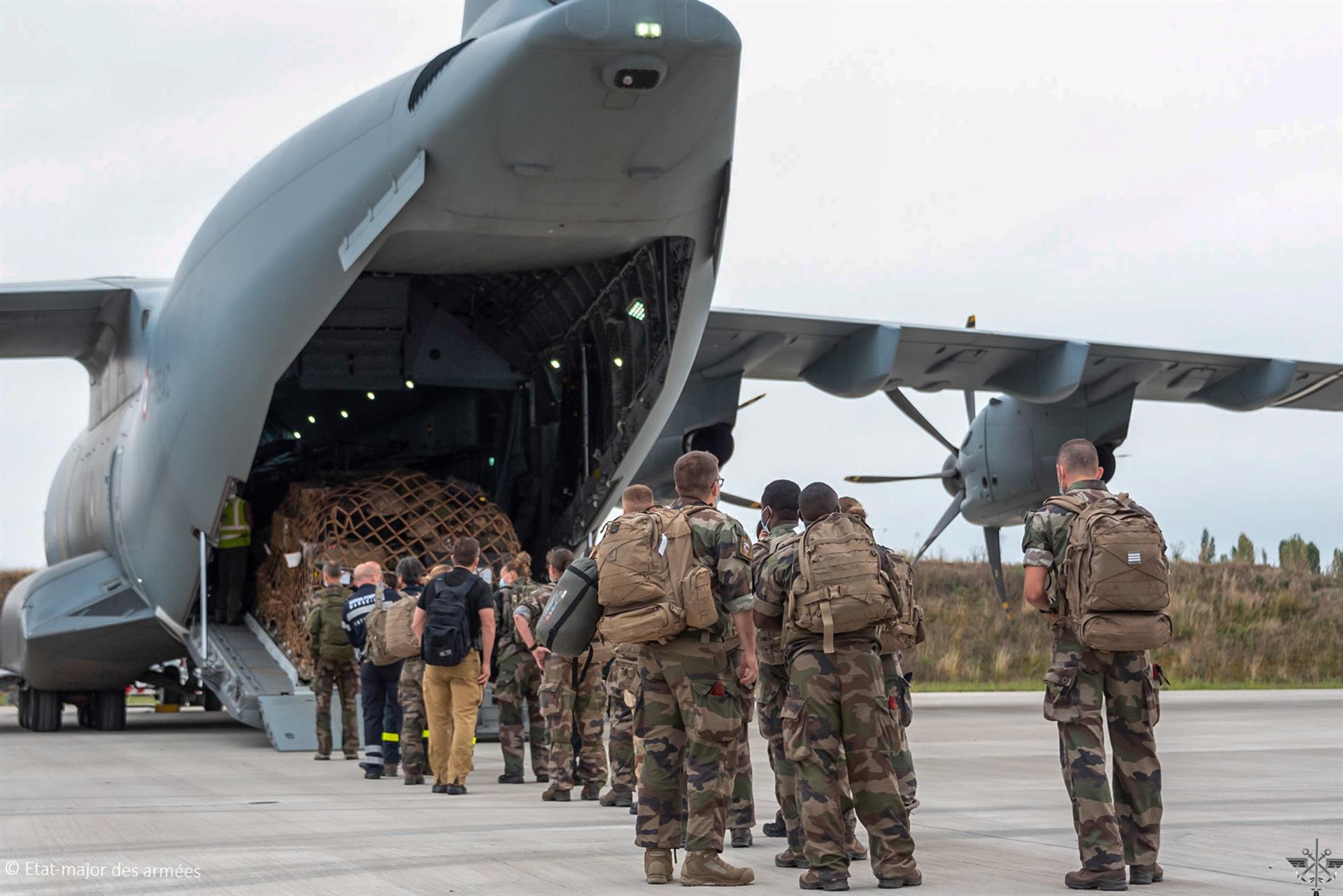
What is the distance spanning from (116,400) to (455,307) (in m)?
4.00

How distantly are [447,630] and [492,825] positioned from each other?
1.68m

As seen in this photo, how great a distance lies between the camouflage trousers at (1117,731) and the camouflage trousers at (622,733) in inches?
111

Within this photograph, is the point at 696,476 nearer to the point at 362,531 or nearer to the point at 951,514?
the point at 362,531

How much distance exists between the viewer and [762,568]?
610cm

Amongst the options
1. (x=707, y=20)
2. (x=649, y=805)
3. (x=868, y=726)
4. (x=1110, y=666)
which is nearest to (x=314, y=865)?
(x=649, y=805)

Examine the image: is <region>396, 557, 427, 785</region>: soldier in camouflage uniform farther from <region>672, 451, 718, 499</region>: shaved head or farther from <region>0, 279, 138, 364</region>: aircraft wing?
<region>0, 279, 138, 364</region>: aircraft wing

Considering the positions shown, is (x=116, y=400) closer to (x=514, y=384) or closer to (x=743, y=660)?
(x=514, y=384)

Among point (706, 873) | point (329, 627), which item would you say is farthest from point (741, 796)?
point (329, 627)

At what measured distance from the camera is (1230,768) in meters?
10.2

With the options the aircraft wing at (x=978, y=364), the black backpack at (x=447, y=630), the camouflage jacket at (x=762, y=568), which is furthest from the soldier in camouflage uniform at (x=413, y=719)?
the aircraft wing at (x=978, y=364)

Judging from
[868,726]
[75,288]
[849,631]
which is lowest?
[868,726]

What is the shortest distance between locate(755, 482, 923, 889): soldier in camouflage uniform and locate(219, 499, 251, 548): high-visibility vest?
8.94 metres

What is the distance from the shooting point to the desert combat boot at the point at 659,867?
5.69 m

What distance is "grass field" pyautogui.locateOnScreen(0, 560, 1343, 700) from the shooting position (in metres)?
28.0
